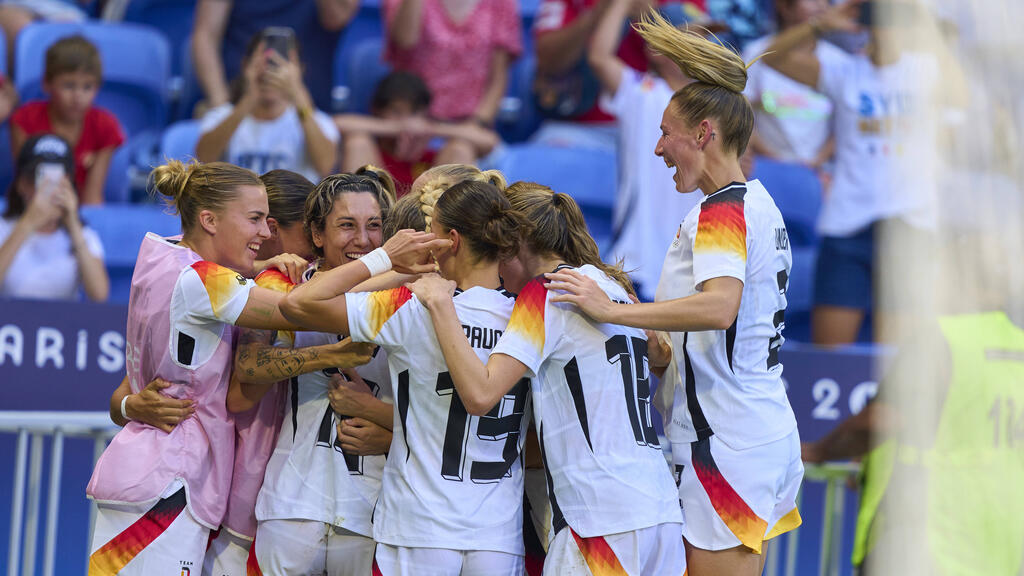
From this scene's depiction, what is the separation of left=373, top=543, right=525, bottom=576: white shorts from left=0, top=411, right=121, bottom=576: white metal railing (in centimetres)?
176

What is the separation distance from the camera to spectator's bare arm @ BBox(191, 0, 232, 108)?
22.7ft

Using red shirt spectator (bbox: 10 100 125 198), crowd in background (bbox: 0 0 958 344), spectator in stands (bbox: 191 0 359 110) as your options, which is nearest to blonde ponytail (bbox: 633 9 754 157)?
crowd in background (bbox: 0 0 958 344)

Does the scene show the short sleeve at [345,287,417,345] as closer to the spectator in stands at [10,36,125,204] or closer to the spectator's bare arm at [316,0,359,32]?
the spectator in stands at [10,36,125,204]

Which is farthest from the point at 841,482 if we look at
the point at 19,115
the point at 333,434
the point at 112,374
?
the point at 19,115

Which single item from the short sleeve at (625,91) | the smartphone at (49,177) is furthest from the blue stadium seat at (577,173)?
the smartphone at (49,177)

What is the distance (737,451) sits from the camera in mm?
3156

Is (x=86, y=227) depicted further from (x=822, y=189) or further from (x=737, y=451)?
(x=822, y=189)

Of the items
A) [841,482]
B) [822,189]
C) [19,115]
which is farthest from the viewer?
[822,189]

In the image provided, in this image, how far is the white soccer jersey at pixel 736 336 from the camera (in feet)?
10.3

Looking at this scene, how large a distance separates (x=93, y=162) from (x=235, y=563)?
379 cm

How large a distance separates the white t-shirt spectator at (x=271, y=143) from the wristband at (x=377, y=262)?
3.32 metres

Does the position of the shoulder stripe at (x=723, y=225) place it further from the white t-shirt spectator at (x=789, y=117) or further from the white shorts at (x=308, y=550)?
the white t-shirt spectator at (x=789, y=117)

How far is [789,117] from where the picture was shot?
736cm

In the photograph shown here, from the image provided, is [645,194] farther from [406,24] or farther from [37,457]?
[37,457]
